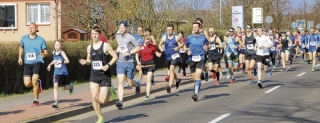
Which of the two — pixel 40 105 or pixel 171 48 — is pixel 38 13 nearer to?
pixel 171 48

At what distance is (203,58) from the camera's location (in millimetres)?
14469

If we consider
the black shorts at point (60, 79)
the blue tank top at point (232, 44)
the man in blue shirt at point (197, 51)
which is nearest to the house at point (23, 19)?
the blue tank top at point (232, 44)

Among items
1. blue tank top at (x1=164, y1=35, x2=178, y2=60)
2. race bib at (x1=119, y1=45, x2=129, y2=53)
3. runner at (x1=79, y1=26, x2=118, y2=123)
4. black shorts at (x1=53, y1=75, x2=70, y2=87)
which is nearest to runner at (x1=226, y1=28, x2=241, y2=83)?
blue tank top at (x1=164, y1=35, x2=178, y2=60)

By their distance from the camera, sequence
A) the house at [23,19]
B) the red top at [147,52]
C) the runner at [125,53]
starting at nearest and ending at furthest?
the runner at [125,53]
the red top at [147,52]
the house at [23,19]

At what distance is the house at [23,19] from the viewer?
40684 millimetres

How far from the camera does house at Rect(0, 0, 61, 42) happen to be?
133 ft

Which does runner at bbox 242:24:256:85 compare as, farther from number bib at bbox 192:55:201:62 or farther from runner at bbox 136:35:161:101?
number bib at bbox 192:55:201:62

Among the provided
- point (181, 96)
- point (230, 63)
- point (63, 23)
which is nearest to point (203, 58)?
point (181, 96)

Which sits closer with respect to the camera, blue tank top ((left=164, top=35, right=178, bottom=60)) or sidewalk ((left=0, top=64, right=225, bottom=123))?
sidewalk ((left=0, top=64, right=225, bottom=123))

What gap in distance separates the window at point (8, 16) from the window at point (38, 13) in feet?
3.36

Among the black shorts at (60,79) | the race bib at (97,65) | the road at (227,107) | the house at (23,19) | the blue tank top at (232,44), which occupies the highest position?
the house at (23,19)

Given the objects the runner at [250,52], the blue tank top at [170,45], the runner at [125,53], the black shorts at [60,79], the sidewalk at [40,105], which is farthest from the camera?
the runner at [250,52]

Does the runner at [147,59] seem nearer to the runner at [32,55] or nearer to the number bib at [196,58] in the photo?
the number bib at [196,58]

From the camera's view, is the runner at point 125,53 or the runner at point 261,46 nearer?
the runner at point 125,53
